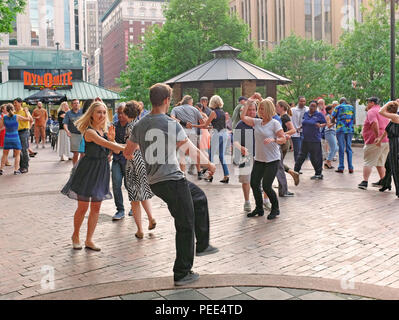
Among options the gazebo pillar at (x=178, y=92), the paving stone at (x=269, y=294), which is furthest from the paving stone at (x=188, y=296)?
the gazebo pillar at (x=178, y=92)

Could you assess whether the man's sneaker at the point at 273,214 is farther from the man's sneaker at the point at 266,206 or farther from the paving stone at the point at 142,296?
the paving stone at the point at 142,296

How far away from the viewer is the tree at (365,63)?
947 inches

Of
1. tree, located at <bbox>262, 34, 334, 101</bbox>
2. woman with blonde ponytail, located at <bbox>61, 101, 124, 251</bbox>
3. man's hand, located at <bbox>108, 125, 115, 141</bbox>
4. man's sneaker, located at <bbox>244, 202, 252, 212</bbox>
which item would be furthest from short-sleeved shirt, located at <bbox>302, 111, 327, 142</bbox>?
tree, located at <bbox>262, 34, 334, 101</bbox>

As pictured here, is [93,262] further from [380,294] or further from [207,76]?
[207,76]

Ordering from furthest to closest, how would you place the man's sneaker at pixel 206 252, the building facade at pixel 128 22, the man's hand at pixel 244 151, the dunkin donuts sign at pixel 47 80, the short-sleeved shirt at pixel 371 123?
the building facade at pixel 128 22 → the dunkin donuts sign at pixel 47 80 → the short-sleeved shirt at pixel 371 123 → the man's hand at pixel 244 151 → the man's sneaker at pixel 206 252

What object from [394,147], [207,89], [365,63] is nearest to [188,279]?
[394,147]

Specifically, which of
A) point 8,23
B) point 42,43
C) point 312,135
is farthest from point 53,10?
point 312,135

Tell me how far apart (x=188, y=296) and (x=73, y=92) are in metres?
48.2

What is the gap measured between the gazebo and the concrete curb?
48.2 ft

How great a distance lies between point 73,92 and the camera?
5016 centimetres

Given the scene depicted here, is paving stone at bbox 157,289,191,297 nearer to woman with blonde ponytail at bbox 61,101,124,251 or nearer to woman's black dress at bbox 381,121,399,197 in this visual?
woman with blonde ponytail at bbox 61,101,124,251

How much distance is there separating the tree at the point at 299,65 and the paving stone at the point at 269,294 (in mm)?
38081

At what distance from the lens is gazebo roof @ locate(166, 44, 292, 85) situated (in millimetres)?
19094
